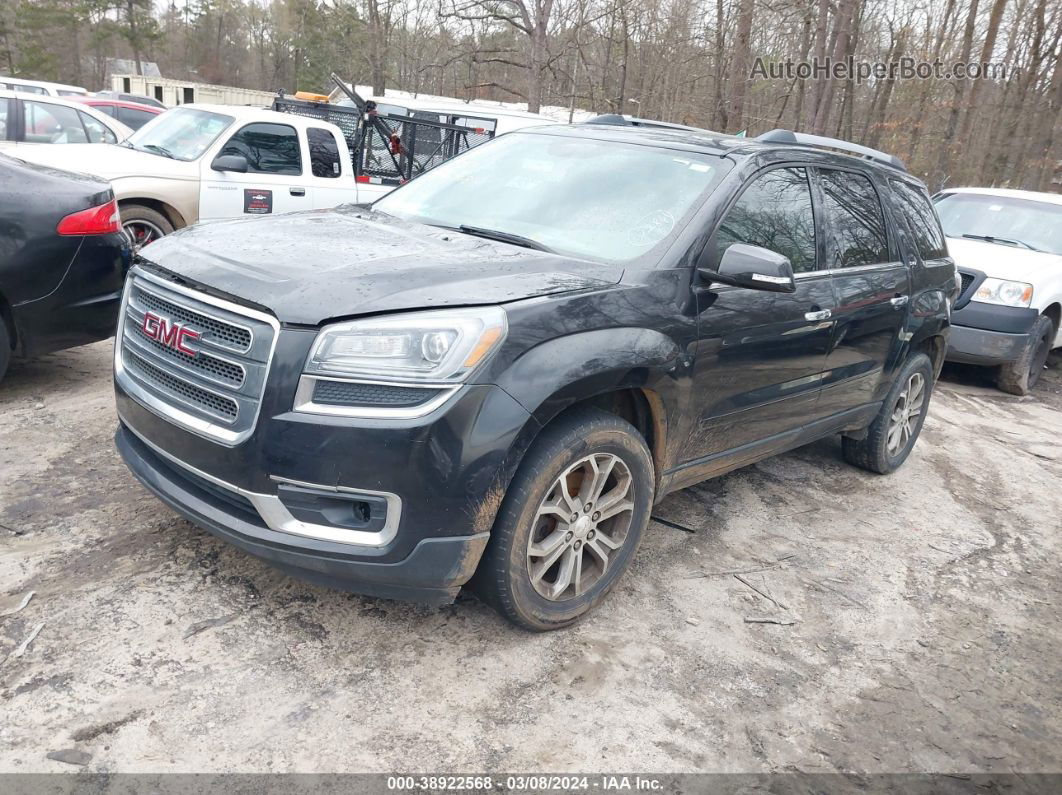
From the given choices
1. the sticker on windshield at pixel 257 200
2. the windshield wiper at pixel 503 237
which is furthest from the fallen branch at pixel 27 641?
the sticker on windshield at pixel 257 200

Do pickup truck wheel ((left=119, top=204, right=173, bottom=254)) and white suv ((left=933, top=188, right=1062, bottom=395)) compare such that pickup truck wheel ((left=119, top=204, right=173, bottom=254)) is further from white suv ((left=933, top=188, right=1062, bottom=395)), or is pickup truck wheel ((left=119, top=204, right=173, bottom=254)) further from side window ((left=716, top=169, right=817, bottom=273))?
white suv ((left=933, top=188, right=1062, bottom=395))

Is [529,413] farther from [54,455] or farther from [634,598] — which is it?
[54,455]

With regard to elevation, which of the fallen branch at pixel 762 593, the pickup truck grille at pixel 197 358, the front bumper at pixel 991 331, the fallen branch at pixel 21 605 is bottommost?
the fallen branch at pixel 762 593

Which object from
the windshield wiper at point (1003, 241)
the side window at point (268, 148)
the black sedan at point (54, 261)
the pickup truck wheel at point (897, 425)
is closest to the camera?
the black sedan at point (54, 261)

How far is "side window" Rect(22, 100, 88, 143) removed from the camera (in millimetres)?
9625

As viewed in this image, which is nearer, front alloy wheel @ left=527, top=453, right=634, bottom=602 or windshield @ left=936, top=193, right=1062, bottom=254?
front alloy wheel @ left=527, top=453, right=634, bottom=602

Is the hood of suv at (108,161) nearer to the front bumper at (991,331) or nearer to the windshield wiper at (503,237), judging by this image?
the windshield wiper at (503,237)

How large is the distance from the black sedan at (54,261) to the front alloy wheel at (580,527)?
10.7 feet

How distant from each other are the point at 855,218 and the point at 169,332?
3.41 meters

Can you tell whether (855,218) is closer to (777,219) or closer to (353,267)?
(777,219)

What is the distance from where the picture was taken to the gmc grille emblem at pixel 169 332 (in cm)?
284

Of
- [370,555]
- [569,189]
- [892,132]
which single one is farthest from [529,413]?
[892,132]

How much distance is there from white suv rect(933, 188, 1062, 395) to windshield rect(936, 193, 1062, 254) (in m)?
0.01

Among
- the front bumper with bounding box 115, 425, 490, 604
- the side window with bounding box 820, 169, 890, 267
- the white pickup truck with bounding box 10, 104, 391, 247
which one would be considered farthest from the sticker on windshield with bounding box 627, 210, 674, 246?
the white pickup truck with bounding box 10, 104, 391, 247
